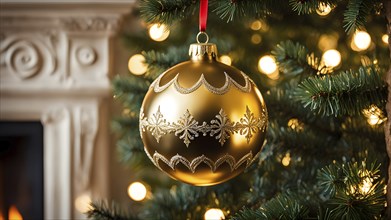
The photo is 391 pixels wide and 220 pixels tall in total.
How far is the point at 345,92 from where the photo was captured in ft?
2.72

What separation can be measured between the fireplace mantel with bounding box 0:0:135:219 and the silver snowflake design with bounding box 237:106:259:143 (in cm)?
80

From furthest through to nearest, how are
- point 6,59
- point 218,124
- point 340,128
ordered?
point 6,59, point 340,128, point 218,124

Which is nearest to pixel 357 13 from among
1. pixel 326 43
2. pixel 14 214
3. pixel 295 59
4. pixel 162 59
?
pixel 295 59

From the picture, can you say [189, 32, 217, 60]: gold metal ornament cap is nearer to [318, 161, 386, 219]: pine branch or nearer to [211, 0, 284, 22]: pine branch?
[211, 0, 284, 22]: pine branch

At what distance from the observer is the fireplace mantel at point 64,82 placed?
1.50m

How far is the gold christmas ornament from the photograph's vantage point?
75cm

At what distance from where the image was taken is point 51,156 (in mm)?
1576

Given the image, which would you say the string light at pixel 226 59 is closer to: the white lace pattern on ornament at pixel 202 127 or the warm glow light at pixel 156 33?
the warm glow light at pixel 156 33

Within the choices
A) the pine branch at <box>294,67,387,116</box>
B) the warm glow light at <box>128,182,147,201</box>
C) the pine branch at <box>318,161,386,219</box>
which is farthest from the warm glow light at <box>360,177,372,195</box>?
the warm glow light at <box>128,182,147,201</box>

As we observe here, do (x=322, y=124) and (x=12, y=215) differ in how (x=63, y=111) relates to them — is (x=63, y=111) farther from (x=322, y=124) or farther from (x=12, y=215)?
(x=322, y=124)

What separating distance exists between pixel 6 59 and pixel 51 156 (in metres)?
0.29

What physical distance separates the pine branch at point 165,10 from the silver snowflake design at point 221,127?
19 centimetres

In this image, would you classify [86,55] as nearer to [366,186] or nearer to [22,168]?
[22,168]

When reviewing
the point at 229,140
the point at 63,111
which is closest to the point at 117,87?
the point at 63,111
